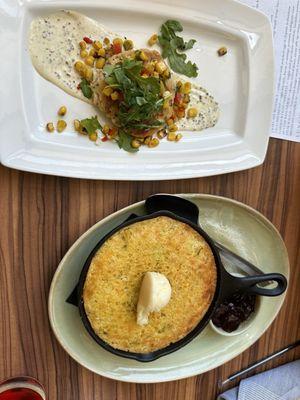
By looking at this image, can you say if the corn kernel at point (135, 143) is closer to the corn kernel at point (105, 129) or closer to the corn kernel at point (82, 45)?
the corn kernel at point (105, 129)

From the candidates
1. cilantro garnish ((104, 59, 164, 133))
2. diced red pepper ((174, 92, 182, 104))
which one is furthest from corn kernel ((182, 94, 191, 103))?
cilantro garnish ((104, 59, 164, 133))

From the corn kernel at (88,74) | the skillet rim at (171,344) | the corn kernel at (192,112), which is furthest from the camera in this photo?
the corn kernel at (192,112)

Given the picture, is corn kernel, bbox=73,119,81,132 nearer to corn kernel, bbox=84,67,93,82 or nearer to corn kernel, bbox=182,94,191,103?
corn kernel, bbox=84,67,93,82

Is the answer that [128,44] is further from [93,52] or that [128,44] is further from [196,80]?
[196,80]

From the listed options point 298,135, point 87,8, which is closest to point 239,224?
point 298,135

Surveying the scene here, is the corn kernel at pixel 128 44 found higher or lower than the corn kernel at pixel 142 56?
higher

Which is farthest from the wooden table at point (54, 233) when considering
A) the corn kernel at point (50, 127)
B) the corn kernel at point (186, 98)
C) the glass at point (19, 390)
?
the corn kernel at point (186, 98)
